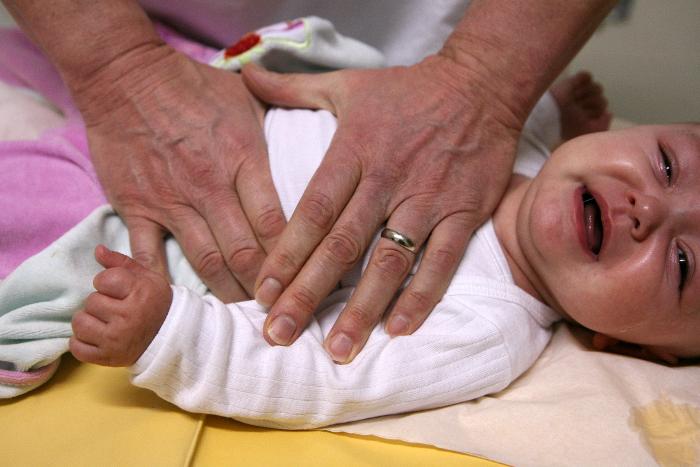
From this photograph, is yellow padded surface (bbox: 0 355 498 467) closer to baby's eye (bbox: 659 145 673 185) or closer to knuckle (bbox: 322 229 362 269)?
knuckle (bbox: 322 229 362 269)

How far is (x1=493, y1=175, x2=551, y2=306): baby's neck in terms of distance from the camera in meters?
0.92

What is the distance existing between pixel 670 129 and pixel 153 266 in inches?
29.8

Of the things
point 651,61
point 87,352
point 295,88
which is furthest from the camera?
point 651,61

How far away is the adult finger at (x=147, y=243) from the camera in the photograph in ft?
2.69

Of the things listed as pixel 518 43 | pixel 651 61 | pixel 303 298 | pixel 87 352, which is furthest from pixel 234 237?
pixel 651 61

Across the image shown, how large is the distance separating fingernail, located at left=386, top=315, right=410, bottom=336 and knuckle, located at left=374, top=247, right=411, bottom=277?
0.06 metres

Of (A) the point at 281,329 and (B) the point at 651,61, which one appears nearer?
(A) the point at 281,329

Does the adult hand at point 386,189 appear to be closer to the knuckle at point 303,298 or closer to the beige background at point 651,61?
the knuckle at point 303,298

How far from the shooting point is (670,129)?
0.89 m

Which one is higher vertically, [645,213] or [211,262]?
[645,213]

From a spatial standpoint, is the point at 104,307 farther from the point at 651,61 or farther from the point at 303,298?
the point at 651,61

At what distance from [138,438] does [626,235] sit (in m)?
0.65

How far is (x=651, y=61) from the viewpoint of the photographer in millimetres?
1729

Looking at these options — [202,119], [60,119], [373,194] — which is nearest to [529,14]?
[373,194]
